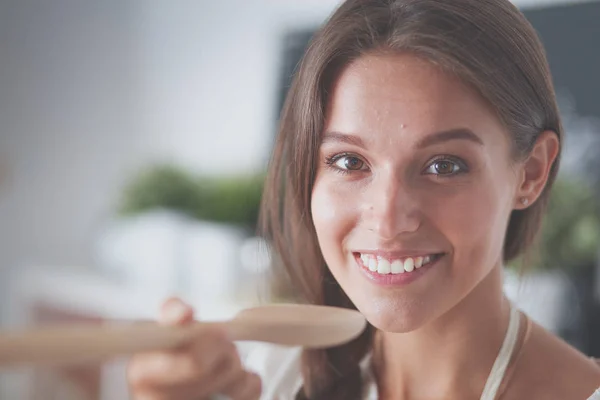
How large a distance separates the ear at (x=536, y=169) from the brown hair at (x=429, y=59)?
1 cm

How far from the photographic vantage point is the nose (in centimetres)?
49

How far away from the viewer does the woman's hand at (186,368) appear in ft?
1.22

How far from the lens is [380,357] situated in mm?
661

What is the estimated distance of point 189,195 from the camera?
2062 mm

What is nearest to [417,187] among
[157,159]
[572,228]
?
[572,228]

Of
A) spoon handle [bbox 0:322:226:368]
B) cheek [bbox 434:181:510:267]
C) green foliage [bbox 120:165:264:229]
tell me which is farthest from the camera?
green foliage [bbox 120:165:264:229]

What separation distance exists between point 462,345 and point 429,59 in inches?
9.4

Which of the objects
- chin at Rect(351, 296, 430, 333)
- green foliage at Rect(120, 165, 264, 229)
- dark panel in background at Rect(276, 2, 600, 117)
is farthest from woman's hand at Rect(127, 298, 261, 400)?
green foliage at Rect(120, 165, 264, 229)

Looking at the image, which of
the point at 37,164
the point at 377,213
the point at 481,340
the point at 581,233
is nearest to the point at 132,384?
the point at 377,213

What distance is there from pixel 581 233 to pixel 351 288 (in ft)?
Answer: 3.63

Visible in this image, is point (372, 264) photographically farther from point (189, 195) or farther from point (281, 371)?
point (189, 195)

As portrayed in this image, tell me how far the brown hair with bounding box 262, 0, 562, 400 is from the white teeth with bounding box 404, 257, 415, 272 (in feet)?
0.36

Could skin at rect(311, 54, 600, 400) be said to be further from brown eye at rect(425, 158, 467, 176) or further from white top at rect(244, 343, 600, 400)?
white top at rect(244, 343, 600, 400)

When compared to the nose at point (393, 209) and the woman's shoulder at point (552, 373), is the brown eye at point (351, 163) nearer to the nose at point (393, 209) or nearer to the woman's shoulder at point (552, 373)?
the nose at point (393, 209)
